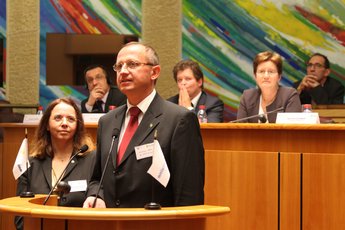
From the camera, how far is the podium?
2.58 m

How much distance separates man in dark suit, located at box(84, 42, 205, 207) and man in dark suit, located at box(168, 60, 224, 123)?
2480mm

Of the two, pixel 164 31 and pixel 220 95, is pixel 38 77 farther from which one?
pixel 220 95

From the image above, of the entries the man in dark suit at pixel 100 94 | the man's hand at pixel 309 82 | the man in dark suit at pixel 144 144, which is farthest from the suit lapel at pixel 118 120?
the man's hand at pixel 309 82

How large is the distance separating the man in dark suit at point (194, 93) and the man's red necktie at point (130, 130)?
2452 millimetres

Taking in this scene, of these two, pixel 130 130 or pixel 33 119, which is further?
pixel 33 119

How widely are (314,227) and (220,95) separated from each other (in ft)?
12.8

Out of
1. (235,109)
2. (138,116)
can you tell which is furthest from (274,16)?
(138,116)

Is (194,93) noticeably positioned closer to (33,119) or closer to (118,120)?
(33,119)

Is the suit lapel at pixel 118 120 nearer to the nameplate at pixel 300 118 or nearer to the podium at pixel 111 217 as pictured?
the podium at pixel 111 217

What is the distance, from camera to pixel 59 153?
4.35m

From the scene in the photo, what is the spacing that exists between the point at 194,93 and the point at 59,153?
1964 millimetres

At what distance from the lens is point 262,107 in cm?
549

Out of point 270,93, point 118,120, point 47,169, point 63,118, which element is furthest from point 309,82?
point 118,120

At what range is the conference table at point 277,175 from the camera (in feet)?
14.8
